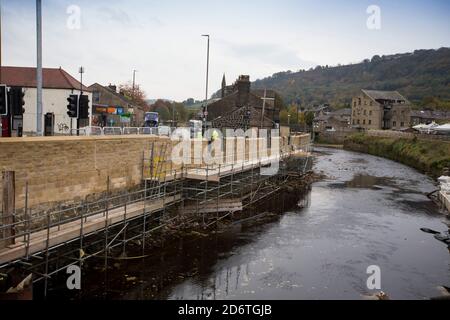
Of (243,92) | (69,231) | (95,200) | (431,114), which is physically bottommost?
(69,231)

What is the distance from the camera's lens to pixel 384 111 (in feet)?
294

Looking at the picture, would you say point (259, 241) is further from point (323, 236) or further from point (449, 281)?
point (449, 281)

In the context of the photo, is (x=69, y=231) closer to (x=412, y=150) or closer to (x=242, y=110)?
(x=242, y=110)

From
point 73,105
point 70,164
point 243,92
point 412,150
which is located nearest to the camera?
point 73,105

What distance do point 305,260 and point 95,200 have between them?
8.72m

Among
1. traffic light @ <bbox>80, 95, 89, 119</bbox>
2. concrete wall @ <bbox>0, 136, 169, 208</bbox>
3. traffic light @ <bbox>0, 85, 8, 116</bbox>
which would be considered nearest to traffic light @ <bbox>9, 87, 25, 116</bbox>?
traffic light @ <bbox>0, 85, 8, 116</bbox>

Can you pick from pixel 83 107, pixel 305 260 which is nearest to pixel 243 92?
pixel 305 260

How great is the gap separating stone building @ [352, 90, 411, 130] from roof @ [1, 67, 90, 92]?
2761 inches

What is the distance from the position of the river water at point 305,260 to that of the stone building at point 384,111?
65226 millimetres

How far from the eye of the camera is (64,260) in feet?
47.2

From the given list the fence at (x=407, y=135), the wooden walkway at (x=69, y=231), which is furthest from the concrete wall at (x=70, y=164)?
the fence at (x=407, y=135)

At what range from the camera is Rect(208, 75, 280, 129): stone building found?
43.5 meters

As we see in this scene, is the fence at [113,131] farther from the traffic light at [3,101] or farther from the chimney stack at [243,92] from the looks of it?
the chimney stack at [243,92]

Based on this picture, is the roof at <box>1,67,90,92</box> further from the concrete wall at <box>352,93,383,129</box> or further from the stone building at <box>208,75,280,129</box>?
the concrete wall at <box>352,93,383,129</box>
